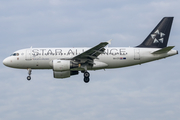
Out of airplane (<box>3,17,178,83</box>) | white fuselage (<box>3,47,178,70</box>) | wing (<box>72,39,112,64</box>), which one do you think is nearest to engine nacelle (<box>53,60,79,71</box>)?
airplane (<box>3,17,178,83</box>)

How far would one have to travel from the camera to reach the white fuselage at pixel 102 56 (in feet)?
134

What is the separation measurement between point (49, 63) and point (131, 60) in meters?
9.92

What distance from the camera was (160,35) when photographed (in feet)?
142

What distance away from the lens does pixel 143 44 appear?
4281 centimetres

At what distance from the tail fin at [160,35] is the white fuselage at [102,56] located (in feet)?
4.39

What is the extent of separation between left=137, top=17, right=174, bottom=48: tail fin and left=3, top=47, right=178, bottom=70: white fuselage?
134 cm

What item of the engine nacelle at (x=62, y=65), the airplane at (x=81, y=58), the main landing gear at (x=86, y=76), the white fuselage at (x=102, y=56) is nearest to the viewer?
the engine nacelle at (x=62, y=65)

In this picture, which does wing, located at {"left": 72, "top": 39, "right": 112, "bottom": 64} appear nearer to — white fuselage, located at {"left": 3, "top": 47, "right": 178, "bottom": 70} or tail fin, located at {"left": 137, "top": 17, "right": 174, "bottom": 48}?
white fuselage, located at {"left": 3, "top": 47, "right": 178, "bottom": 70}

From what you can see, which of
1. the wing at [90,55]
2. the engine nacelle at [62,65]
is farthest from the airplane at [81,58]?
the engine nacelle at [62,65]

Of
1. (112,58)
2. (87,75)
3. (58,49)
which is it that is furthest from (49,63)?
(112,58)

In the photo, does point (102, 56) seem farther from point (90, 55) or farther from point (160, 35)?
point (160, 35)

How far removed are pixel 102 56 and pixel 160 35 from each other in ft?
27.4

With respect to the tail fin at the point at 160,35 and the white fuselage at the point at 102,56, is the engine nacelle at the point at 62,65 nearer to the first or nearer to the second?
the white fuselage at the point at 102,56

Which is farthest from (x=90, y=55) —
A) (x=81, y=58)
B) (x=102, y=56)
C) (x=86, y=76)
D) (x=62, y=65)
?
(x=62, y=65)
